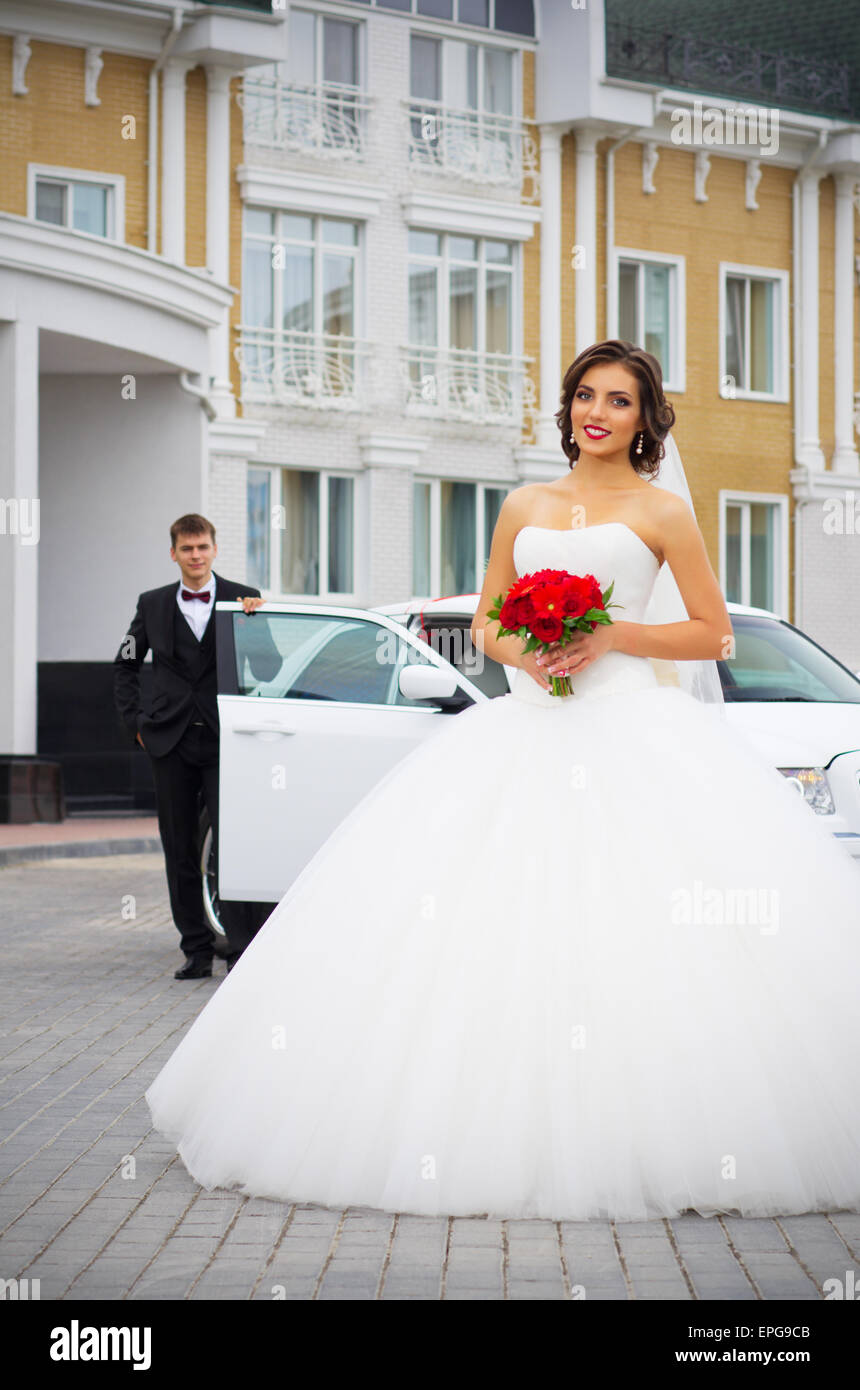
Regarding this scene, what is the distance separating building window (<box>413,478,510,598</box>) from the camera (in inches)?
1114

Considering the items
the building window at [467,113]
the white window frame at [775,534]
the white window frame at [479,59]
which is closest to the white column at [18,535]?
the building window at [467,113]

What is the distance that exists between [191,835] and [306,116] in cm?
1972

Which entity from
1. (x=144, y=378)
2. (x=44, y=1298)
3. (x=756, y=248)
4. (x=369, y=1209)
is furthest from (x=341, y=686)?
(x=756, y=248)

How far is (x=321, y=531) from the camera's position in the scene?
27188mm

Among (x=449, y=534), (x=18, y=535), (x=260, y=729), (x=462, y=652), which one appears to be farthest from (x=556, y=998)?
(x=449, y=534)

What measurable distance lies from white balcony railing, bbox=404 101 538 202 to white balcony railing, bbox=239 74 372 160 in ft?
2.94

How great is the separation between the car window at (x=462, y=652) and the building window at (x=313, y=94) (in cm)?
1819

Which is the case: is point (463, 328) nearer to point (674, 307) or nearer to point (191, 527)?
point (674, 307)

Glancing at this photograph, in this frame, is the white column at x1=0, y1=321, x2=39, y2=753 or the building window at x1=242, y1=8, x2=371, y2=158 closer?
the white column at x1=0, y1=321, x2=39, y2=753

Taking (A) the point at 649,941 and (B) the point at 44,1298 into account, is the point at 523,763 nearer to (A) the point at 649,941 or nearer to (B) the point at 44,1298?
(A) the point at 649,941

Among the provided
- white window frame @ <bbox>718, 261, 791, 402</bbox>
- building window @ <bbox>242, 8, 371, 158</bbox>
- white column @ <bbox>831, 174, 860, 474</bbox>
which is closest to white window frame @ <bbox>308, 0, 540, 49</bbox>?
building window @ <bbox>242, 8, 371, 158</bbox>

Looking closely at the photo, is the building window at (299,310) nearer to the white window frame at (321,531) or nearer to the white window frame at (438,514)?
the white window frame at (321,531)

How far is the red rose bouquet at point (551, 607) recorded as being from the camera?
5.07 m

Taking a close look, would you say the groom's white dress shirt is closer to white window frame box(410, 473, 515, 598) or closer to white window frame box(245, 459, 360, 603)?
white window frame box(245, 459, 360, 603)
